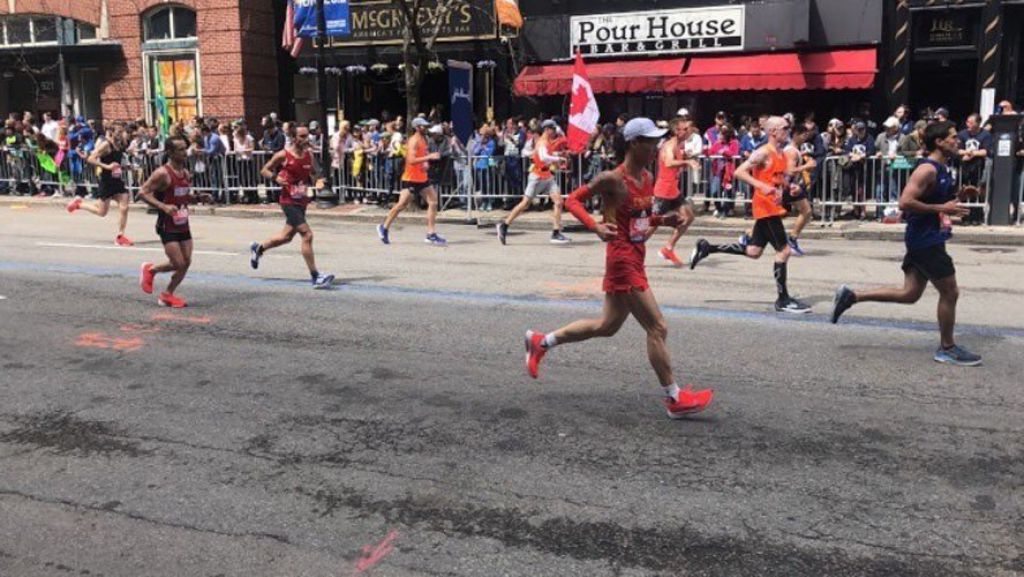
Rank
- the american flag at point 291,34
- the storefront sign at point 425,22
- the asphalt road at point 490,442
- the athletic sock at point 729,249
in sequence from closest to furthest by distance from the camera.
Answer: the asphalt road at point 490,442 → the athletic sock at point 729,249 → the american flag at point 291,34 → the storefront sign at point 425,22

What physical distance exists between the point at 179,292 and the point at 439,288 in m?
2.75

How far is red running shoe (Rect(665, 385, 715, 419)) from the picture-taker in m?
5.59

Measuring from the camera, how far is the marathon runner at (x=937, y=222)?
21.8 ft

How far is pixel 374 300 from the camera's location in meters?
9.48

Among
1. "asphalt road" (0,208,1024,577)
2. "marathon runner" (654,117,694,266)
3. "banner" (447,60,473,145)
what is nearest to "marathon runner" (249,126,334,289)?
"asphalt road" (0,208,1024,577)

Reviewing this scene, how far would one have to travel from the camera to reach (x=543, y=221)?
1680 centimetres

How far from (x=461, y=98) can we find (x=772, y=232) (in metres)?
10.9

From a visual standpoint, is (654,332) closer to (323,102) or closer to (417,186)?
(417,186)

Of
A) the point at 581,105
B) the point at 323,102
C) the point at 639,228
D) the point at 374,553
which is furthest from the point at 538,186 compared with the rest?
the point at 374,553

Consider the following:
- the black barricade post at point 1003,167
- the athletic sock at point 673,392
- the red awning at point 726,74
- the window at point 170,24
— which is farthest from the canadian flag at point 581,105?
the window at point 170,24

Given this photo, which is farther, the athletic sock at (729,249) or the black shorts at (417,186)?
the black shorts at (417,186)

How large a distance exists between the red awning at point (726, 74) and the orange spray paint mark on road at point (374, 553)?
18.0 m

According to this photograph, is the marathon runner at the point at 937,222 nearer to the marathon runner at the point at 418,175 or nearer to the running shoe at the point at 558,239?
the running shoe at the point at 558,239

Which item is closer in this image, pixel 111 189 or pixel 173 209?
pixel 173 209
